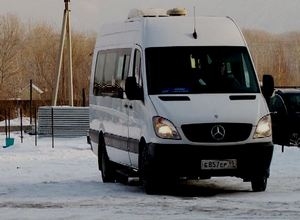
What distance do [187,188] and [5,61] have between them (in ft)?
202

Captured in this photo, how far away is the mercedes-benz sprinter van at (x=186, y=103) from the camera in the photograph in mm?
11438

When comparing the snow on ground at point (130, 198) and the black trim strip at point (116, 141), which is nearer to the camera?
the snow on ground at point (130, 198)

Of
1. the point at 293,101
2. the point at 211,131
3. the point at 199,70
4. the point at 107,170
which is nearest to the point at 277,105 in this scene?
the point at 293,101

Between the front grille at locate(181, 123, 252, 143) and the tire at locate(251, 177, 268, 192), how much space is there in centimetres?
89

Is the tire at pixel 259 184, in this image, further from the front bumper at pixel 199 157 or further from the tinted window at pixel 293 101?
the tinted window at pixel 293 101

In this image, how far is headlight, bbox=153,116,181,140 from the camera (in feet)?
37.4

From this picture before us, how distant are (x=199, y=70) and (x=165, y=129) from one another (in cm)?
124

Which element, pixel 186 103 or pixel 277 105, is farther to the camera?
pixel 277 105

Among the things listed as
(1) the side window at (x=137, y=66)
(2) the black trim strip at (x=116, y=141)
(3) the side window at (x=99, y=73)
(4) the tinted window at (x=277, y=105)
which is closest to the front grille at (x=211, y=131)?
(1) the side window at (x=137, y=66)

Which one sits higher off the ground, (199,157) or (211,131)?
(211,131)

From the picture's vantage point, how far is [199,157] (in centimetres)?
1144

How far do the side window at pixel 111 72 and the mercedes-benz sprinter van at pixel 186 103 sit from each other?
0.04 meters

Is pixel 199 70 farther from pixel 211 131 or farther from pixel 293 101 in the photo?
pixel 293 101

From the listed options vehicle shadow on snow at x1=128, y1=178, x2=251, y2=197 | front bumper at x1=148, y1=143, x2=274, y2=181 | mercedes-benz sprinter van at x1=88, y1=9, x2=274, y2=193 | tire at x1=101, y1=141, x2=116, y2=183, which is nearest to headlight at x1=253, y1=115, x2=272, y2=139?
mercedes-benz sprinter van at x1=88, y1=9, x2=274, y2=193
